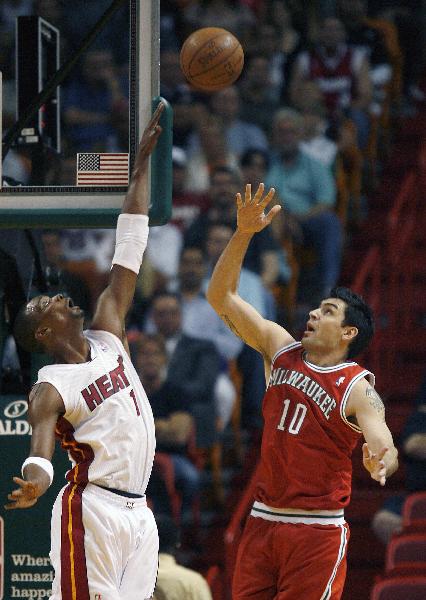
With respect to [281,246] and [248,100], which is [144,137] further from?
[248,100]

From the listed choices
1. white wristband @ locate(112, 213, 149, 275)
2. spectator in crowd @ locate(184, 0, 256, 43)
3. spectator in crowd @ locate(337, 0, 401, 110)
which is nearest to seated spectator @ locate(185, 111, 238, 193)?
spectator in crowd @ locate(184, 0, 256, 43)

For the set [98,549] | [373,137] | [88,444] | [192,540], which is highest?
[373,137]

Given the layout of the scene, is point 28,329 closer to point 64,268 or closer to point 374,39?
point 64,268

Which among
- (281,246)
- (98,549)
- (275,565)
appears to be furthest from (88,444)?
(281,246)

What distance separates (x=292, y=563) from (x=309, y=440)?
0.57m

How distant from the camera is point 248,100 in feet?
40.7

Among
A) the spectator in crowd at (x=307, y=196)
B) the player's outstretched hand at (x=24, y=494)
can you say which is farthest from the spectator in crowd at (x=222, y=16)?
the player's outstretched hand at (x=24, y=494)

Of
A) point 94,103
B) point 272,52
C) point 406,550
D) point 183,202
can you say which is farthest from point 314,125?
point 406,550

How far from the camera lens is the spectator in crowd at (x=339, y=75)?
488 inches

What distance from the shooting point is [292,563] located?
634cm

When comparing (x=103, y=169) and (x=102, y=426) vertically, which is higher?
(x=103, y=169)

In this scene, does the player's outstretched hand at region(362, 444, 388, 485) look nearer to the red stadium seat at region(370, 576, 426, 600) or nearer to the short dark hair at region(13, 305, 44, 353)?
the short dark hair at region(13, 305, 44, 353)

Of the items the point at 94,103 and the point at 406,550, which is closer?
the point at 406,550

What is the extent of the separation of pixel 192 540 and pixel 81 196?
3602 mm
